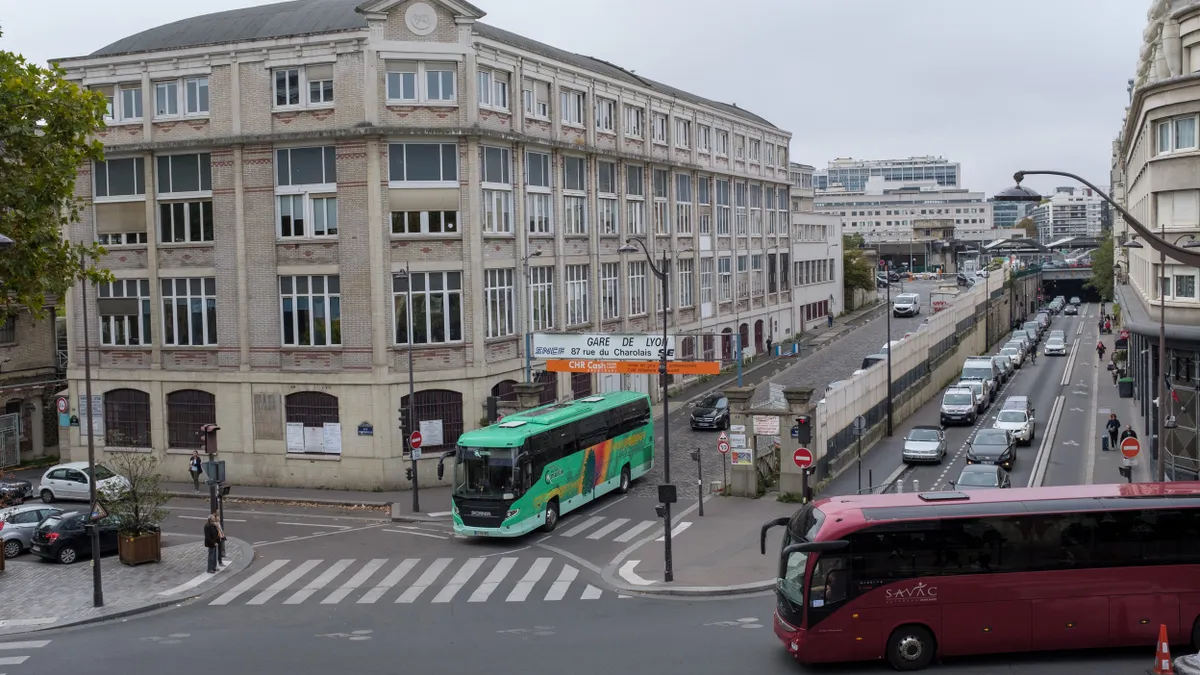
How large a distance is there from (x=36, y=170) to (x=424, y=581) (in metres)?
15.8

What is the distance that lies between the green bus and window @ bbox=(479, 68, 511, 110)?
12.9 m

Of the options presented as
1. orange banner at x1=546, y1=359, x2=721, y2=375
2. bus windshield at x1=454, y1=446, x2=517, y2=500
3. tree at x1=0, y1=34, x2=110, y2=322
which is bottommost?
bus windshield at x1=454, y1=446, x2=517, y2=500

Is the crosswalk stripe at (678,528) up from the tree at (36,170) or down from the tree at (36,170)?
down

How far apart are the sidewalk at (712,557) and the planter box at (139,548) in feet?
41.1

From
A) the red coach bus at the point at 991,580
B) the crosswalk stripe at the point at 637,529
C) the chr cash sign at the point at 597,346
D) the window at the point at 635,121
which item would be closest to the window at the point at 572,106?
the window at the point at 635,121

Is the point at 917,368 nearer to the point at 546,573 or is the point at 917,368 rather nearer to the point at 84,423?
the point at 546,573

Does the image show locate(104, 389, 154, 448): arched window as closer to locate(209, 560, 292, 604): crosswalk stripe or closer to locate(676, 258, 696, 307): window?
locate(209, 560, 292, 604): crosswalk stripe

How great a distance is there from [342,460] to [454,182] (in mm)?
11091

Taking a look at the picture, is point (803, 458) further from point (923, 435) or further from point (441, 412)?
point (441, 412)

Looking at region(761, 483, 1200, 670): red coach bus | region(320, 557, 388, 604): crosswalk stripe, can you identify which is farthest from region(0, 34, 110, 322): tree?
region(761, 483, 1200, 670): red coach bus

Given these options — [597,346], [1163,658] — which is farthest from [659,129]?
[1163,658]

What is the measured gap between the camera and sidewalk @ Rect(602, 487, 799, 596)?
2631 centimetres

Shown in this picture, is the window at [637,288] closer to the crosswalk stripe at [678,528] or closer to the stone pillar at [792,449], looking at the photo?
the stone pillar at [792,449]

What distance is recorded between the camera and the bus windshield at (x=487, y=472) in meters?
31.7
